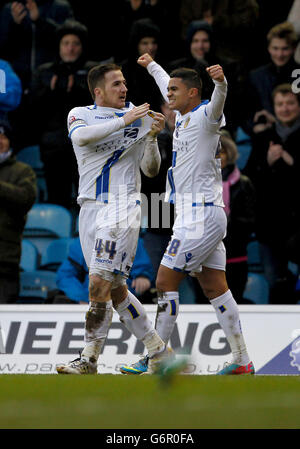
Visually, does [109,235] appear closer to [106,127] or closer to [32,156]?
[106,127]

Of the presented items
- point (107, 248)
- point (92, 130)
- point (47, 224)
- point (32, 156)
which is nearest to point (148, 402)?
point (107, 248)

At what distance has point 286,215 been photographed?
10148mm

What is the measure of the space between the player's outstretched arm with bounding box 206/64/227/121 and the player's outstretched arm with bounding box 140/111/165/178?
40cm

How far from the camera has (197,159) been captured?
716cm

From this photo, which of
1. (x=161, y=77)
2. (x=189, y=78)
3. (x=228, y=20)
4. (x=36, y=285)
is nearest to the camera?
(x=189, y=78)

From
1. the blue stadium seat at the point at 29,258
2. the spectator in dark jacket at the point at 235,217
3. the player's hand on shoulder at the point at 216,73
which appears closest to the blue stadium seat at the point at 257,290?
the spectator in dark jacket at the point at 235,217

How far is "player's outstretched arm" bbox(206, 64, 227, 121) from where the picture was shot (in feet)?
22.0

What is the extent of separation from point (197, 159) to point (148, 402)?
2748 millimetres

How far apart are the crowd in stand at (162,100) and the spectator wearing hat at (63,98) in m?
0.01

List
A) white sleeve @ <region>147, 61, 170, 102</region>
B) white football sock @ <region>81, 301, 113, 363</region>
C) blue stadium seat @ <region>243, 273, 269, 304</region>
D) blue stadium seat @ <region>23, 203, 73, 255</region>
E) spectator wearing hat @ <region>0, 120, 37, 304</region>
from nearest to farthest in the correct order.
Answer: white football sock @ <region>81, 301, 113, 363</region>
white sleeve @ <region>147, 61, 170, 102</region>
spectator wearing hat @ <region>0, 120, 37, 304</region>
blue stadium seat @ <region>243, 273, 269, 304</region>
blue stadium seat @ <region>23, 203, 73, 255</region>

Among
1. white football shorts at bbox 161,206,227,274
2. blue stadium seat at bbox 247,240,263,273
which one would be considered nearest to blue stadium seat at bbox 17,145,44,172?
blue stadium seat at bbox 247,240,263,273

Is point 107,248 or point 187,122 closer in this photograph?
point 107,248

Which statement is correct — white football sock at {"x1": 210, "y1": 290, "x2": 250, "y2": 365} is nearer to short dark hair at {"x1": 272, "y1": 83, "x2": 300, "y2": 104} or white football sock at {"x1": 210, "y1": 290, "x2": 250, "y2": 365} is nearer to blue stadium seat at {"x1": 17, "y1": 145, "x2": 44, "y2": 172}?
short dark hair at {"x1": 272, "y1": 83, "x2": 300, "y2": 104}

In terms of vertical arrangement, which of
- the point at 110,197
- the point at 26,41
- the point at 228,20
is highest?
the point at 228,20
